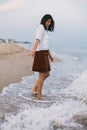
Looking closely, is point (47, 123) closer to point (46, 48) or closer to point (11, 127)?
point (11, 127)

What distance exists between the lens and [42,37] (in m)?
8.73

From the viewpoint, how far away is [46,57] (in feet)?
29.3

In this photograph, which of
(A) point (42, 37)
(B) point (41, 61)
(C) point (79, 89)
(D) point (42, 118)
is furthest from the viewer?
(C) point (79, 89)

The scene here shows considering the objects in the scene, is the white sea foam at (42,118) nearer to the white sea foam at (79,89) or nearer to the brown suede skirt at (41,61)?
the brown suede skirt at (41,61)

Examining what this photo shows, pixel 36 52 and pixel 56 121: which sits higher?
pixel 36 52

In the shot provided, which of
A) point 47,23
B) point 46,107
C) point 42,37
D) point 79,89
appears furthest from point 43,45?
point 79,89

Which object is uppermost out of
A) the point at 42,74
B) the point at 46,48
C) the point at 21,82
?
the point at 46,48

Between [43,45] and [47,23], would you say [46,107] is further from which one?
[47,23]

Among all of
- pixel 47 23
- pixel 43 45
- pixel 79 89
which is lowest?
pixel 79 89

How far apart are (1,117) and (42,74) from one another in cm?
210

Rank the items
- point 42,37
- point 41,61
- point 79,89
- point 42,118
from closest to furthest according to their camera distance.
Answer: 1. point 42,118
2. point 42,37
3. point 41,61
4. point 79,89

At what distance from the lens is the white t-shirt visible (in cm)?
866

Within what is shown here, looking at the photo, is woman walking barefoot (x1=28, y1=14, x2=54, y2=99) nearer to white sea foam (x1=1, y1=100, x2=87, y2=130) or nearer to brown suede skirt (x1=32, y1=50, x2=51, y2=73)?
brown suede skirt (x1=32, y1=50, x2=51, y2=73)

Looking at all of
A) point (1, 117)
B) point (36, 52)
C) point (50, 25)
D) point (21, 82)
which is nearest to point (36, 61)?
point (36, 52)
